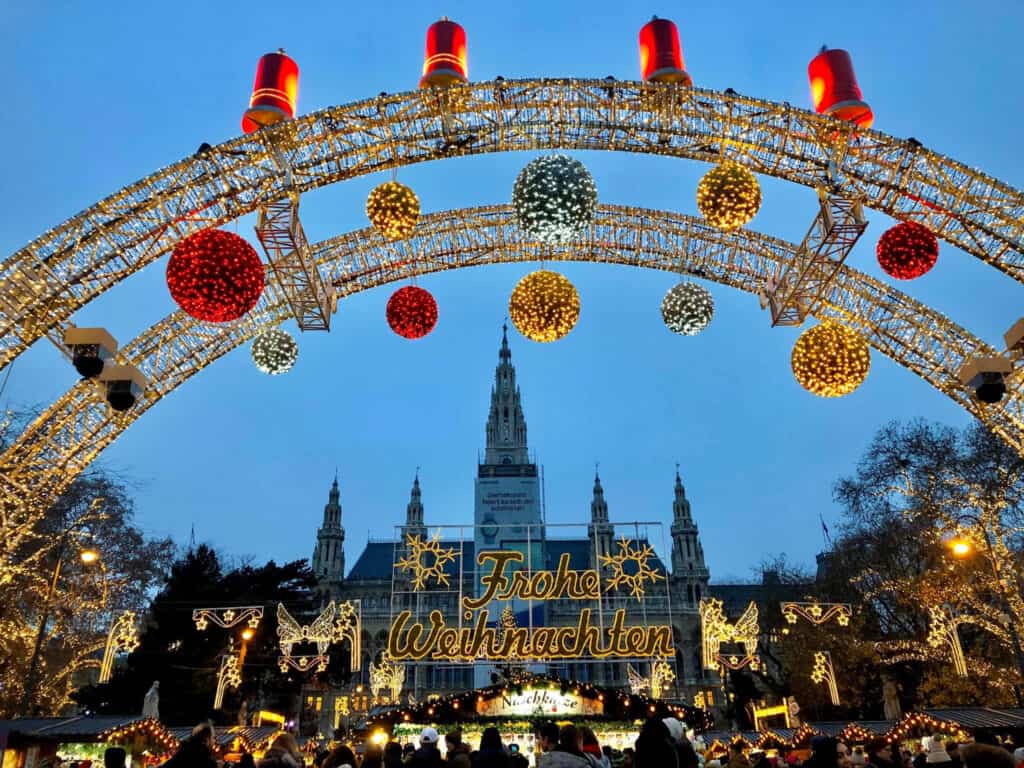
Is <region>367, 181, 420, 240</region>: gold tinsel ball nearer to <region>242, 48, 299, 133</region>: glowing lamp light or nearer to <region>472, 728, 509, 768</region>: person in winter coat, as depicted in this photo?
<region>242, 48, 299, 133</region>: glowing lamp light

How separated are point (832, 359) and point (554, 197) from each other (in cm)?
462

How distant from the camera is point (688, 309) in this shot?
10375 millimetres

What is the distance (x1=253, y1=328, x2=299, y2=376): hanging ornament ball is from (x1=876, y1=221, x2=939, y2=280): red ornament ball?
8.29 metres

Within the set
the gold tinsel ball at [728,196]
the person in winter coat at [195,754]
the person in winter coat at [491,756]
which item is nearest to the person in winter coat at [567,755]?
the person in winter coat at [491,756]

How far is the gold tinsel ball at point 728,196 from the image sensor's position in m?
8.48

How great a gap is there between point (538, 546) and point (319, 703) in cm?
1901

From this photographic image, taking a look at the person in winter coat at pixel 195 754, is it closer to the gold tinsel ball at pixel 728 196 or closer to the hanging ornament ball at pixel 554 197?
the hanging ornament ball at pixel 554 197

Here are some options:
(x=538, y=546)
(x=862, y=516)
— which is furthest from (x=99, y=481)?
(x=538, y=546)

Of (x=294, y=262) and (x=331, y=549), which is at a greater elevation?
(x=331, y=549)

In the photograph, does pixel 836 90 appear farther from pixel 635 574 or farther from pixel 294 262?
pixel 635 574

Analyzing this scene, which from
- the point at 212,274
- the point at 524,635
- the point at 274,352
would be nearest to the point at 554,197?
the point at 212,274

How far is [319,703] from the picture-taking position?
50.2 m

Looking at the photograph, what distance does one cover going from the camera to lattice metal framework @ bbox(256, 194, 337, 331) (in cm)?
1054

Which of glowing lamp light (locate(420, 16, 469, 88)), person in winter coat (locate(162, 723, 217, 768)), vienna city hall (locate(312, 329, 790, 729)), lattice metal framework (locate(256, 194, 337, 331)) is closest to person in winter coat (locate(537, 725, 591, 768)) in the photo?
person in winter coat (locate(162, 723, 217, 768))
